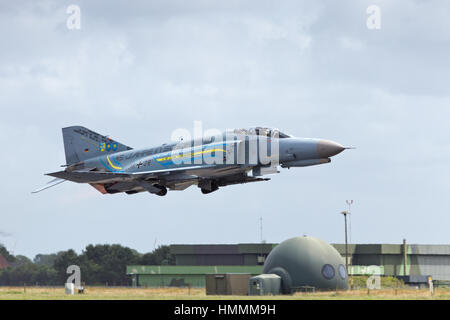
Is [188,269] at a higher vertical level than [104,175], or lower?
lower

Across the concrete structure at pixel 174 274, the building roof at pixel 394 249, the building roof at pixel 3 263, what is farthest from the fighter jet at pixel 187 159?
the building roof at pixel 394 249

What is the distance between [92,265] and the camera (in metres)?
132

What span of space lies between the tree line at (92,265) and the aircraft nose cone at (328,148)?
85.4 metres

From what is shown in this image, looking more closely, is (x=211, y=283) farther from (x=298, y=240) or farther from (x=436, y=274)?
(x=436, y=274)

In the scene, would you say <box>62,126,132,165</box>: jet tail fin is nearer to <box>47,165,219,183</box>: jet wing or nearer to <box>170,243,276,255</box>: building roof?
<box>47,165,219,183</box>: jet wing

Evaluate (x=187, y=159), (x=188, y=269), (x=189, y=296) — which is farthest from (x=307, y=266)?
(x=188, y=269)

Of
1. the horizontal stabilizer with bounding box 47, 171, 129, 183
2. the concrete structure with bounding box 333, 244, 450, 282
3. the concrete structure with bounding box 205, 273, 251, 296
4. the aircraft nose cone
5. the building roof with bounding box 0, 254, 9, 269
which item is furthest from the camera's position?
the concrete structure with bounding box 333, 244, 450, 282

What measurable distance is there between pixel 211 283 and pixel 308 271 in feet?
31.4

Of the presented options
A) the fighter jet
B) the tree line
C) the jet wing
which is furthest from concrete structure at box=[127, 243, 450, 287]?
the jet wing

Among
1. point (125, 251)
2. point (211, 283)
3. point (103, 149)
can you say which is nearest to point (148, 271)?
point (125, 251)

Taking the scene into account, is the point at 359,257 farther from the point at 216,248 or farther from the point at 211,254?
the point at 211,254

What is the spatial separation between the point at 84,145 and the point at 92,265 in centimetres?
8123

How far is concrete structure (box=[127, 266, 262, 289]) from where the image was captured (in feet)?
372

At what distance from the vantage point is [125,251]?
5527 inches
